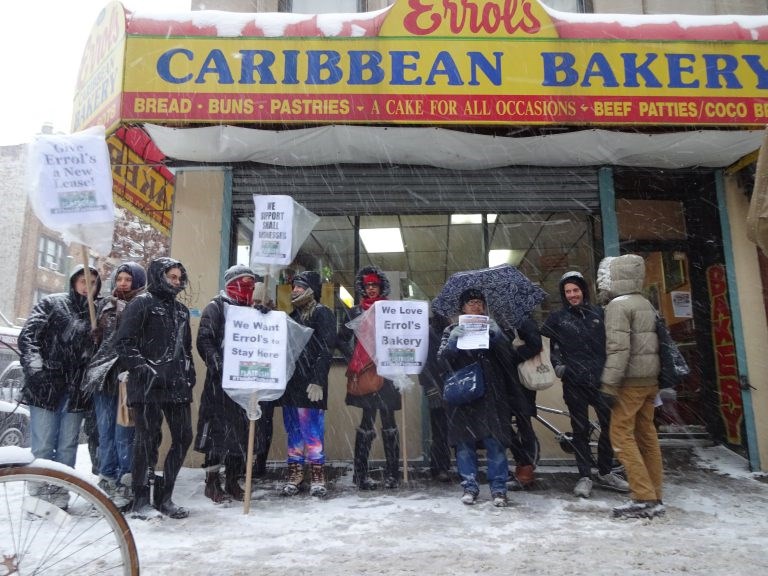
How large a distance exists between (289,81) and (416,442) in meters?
4.18

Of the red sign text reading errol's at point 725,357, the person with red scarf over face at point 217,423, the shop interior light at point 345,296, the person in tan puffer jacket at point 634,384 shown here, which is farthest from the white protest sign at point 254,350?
the red sign text reading errol's at point 725,357

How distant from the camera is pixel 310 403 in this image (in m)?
5.09

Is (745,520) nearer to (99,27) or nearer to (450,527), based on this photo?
(450,527)

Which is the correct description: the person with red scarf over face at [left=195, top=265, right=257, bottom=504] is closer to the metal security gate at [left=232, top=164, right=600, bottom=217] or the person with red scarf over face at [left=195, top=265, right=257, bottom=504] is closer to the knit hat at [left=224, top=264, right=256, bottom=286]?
the knit hat at [left=224, top=264, right=256, bottom=286]

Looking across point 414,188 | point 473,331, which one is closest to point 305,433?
point 473,331

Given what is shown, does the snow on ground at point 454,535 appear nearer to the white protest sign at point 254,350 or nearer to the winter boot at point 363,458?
the winter boot at point 363,458

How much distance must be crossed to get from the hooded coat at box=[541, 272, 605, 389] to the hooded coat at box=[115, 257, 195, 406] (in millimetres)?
3312

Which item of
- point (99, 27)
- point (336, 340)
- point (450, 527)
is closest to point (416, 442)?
point (336, 340)

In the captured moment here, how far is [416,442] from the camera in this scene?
21.2 feet

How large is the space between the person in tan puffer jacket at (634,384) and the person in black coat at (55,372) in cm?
434

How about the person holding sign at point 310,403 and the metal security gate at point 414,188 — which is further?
the metal security gate at point 414,188

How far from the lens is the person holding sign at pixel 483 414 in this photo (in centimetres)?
479

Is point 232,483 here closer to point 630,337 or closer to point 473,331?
point 473,331

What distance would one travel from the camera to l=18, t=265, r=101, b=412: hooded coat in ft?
14.6
